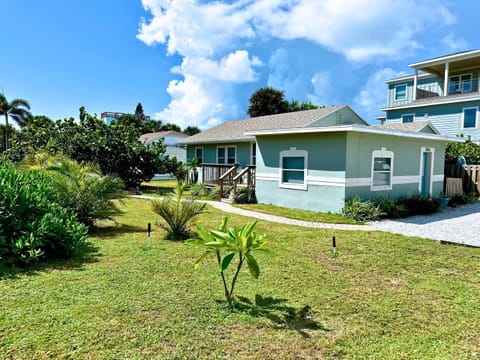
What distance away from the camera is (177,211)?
702 centimetres

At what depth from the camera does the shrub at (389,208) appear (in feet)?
34.4

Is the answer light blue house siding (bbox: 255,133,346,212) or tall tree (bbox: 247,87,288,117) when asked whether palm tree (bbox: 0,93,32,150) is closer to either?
tall tree (bbox: 247,87,288,117)

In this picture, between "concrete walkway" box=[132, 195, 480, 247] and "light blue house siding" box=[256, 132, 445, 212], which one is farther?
"light blue house siding" box=[256, 132, 445, 212]

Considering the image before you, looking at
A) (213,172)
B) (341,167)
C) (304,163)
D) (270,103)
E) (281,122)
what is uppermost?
(270,103)

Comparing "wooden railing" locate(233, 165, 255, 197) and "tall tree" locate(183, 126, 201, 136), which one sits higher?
"tall tree" locate(183, 126, 201, 136)

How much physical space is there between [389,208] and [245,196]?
570 centimetres

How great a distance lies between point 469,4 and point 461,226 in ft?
35.0

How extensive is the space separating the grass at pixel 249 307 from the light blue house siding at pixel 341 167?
4.50m

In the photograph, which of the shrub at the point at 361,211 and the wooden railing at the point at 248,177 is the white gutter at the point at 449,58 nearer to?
the wooden railing at the point at 248,177

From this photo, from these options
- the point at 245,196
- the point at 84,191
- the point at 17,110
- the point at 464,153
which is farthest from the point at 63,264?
the point at 17,110

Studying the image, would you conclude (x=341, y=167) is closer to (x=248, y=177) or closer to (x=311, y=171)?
(x=311, y=171)

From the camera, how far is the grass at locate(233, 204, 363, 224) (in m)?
9.68

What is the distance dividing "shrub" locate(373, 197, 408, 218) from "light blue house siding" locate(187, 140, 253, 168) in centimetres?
812

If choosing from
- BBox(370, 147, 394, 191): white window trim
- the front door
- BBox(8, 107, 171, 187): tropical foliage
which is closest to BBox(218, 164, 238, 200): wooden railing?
BBox(8, 107, 171, 187): tropical foliage
